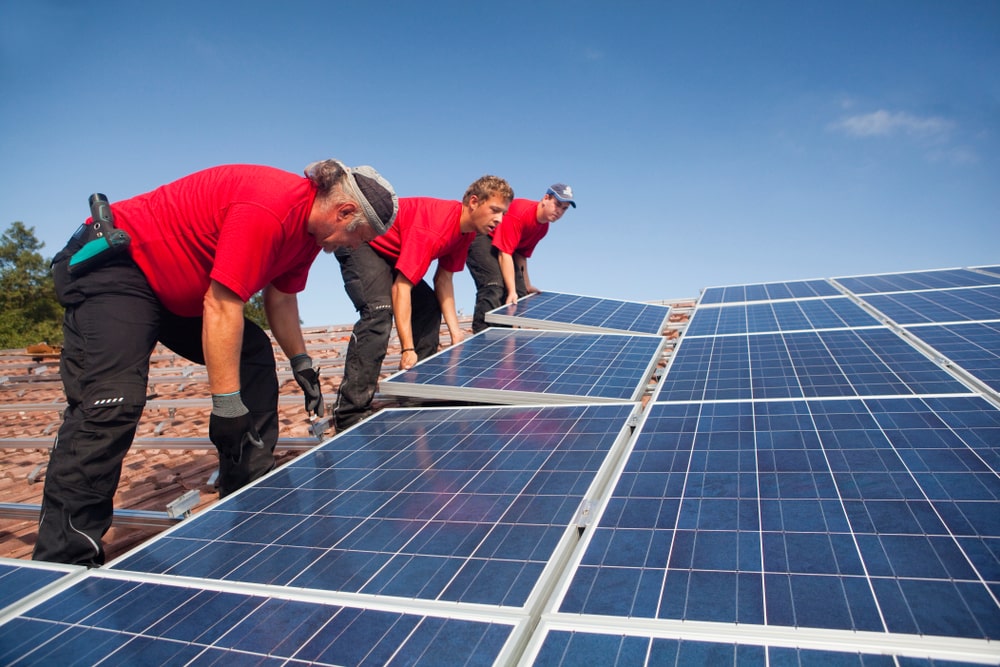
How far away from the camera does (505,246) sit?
8430mm

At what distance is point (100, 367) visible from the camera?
2959mm

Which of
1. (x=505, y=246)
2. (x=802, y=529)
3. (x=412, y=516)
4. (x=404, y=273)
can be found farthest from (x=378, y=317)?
(x=802, y=529)

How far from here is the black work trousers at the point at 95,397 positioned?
2.78 metres

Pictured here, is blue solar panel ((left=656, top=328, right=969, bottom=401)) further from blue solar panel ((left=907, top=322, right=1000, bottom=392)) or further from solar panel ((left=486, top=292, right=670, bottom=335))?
solar panel ((left=486, top=292, right=670, bottom=335))

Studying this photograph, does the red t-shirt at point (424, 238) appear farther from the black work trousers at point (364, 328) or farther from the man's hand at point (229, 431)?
the man's hand at point (229, 431)

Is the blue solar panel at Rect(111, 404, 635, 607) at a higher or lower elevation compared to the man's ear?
lower

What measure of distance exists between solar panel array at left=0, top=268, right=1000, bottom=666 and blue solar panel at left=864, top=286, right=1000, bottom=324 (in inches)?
96.8

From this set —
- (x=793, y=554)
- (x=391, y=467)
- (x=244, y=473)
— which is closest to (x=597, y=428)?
(x=391, y=467)

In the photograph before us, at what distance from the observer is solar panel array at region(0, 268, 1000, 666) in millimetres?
1575


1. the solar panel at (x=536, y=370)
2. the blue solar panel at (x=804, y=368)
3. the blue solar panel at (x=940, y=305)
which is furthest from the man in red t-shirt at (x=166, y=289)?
the blue solar panel at (x=940, y=305)

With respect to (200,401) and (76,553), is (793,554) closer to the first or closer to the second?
(76,553)

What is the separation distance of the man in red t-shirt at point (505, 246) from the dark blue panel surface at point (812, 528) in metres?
5.55

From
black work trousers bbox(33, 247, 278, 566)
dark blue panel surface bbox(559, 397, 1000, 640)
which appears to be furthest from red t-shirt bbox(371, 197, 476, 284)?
dark blue panel surface bbox(559, 397, 1000, 640)

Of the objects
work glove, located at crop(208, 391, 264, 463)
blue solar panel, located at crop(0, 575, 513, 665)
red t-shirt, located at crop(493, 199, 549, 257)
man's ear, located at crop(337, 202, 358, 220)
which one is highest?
red t-shirt, located at crop(493, 199, 549, 257)
